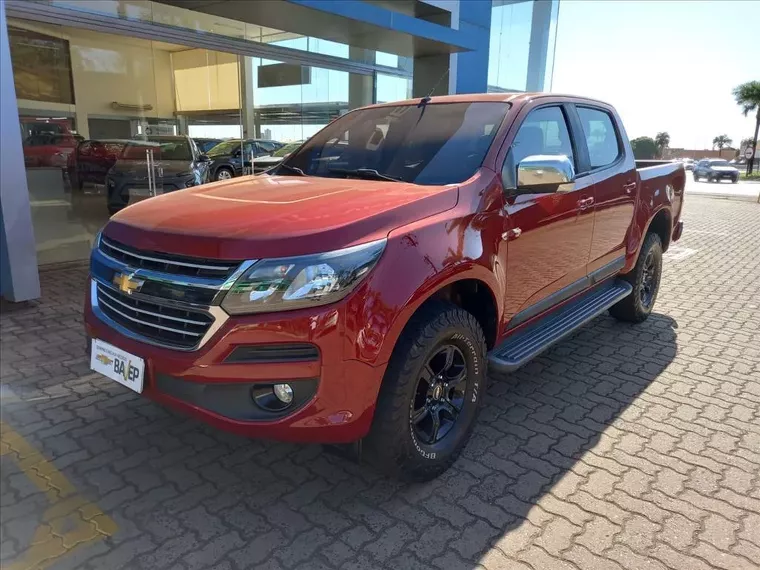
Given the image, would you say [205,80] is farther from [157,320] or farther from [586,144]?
[157,320]

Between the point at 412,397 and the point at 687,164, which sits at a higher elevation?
the point at 687,164

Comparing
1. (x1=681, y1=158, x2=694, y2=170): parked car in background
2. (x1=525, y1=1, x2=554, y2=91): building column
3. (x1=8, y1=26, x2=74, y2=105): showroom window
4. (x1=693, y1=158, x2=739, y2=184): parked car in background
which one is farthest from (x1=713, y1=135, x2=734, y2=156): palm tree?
(x1=8, y1=26, x2=74, y2=105): showroom window

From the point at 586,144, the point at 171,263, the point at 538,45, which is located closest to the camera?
the point at 171,263

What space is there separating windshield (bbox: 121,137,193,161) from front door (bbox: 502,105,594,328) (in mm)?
6016

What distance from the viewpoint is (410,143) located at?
Result: 3.42 meters

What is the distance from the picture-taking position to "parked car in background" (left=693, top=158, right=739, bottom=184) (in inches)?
1451

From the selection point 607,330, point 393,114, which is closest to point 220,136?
point 393,114

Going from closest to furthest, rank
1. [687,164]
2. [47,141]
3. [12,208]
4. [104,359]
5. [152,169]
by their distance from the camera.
A: [104,359]
[12,208]
[47,141]
[152,169]
[687,164]

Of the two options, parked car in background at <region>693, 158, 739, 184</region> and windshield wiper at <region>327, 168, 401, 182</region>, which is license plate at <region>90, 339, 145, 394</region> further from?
parked car in background at <region>693, 158, 739, 184</region>

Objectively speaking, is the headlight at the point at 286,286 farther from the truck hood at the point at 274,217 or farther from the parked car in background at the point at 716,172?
the parked car in background at the point at 716,172

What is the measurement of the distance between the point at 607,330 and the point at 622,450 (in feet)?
7.69

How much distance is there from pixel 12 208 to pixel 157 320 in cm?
379

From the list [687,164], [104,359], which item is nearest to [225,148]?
[104,359]

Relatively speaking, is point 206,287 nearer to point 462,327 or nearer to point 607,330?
point 462,327
